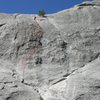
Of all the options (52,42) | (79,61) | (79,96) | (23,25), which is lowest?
(79,96)

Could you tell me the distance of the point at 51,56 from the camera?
1834 centimetres

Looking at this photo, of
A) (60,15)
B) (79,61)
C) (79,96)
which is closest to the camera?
(79,96)

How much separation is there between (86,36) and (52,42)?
2318mm

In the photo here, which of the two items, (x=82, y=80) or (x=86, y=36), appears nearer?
(x=82, y=80)

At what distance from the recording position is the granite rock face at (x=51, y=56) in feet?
54.8

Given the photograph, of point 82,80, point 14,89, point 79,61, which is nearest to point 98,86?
point 82,80

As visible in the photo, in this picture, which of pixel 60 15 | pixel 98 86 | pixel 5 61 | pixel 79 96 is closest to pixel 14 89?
pixel 5 61

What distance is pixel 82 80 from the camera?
16.7 meters

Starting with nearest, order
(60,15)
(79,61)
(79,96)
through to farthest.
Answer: (79,96)
(79,61)
(60,15)

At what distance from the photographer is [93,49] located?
1852 centimetres

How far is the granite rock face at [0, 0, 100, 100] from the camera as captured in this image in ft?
54.8

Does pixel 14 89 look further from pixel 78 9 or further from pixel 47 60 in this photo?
pixel 78 9

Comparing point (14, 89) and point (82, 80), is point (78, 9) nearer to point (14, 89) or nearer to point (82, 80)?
point (82, 80)

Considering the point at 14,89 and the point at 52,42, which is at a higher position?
the point at 52,42
